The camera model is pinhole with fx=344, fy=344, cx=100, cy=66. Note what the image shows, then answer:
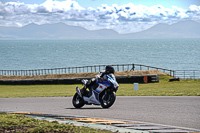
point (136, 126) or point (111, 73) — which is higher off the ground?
point (111, 73)

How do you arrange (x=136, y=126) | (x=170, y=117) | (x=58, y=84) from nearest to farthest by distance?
(x=136, y=126) → (x=170, y=117) → (x=58, y=84)

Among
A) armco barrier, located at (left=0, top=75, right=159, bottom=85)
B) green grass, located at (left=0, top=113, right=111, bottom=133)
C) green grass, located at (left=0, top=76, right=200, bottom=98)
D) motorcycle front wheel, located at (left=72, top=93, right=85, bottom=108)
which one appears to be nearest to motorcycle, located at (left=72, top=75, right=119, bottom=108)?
motorcycle front wheel, located at (left=72, top=93, right=85, bottom=108)

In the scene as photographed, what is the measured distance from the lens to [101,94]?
12.7m

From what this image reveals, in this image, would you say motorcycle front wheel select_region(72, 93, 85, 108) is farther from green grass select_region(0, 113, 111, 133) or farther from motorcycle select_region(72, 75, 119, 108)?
green grass select_region(0, 113, 111, 133)

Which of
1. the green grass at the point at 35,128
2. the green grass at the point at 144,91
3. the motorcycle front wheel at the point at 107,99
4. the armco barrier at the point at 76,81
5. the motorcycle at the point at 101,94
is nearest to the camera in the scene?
the green grass at the point at 35,128

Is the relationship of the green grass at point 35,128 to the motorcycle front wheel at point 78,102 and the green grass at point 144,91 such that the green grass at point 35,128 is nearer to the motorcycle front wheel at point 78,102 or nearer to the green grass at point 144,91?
the motorcycle front wheel at point 78,102

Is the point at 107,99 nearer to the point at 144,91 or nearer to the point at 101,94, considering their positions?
the point at 101,94

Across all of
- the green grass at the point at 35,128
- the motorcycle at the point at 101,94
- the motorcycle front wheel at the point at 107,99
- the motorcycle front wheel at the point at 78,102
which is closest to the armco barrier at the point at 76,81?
the motorcycle front wheel at the point at 78,102

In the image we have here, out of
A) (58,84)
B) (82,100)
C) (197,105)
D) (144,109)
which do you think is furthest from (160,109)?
(58,84)

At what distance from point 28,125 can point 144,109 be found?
4780 millimetres

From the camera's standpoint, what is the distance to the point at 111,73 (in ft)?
40.9

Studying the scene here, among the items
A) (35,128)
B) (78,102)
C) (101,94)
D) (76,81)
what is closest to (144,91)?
(78,102)

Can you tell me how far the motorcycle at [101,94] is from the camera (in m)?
12.2

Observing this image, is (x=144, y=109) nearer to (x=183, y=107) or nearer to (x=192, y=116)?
(x=183, y=107)
